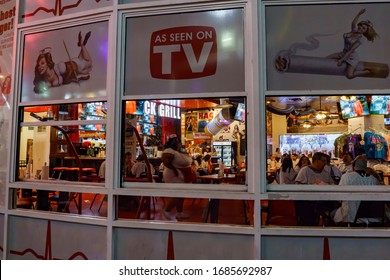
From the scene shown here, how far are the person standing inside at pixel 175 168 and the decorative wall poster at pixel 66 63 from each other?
102 centimetres

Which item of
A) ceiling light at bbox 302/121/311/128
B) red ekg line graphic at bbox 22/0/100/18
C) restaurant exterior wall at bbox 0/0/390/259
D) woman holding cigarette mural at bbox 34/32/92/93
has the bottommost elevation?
restaurant exterior wall at bbox 0/0/390/259

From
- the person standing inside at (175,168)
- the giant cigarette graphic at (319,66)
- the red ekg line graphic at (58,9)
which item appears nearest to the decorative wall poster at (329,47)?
the giant cigarette graphic at (319,66)

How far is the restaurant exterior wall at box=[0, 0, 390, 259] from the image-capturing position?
2.89m

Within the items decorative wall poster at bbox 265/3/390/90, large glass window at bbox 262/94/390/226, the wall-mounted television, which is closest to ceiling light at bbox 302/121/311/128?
large glass window at bbox 262/94/390/226

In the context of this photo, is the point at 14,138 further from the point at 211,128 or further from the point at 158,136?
the point at 211,128

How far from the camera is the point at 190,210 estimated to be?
10.9ft

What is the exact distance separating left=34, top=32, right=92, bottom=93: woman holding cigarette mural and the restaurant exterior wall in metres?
0.22

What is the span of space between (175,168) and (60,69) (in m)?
1.73

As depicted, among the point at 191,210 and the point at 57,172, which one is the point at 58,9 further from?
the point at 191,210

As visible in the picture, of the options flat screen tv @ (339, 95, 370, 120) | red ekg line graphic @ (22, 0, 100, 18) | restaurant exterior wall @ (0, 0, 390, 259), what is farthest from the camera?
flat screen tv @ (339, 95, 370, 120)

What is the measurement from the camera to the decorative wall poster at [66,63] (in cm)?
348

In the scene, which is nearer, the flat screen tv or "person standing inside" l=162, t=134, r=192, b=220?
"person standing inside" l=162, t=134, r=192, b=220

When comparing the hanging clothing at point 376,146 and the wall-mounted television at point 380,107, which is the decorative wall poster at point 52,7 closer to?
the hanging clothing at point 376,146

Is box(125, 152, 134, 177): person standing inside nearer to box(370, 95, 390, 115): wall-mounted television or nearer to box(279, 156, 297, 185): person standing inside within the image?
box(279, 156, 297, 185): person standing inside
